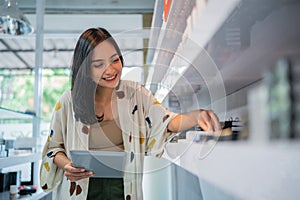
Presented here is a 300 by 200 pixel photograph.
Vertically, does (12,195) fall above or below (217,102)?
below

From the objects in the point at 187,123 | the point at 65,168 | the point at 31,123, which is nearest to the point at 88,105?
the point at 65,168

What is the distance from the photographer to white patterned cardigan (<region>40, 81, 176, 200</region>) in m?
0.84

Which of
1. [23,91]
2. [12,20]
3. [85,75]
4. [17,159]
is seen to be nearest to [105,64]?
[85,75]

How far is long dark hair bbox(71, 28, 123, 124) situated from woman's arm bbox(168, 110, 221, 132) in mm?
214

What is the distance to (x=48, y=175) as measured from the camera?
915 mm

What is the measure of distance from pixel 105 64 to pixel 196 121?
288mm

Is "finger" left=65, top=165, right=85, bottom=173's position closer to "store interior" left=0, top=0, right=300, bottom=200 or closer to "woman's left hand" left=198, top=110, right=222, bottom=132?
"store interior" left=0, top=0, right=300, bottom=200

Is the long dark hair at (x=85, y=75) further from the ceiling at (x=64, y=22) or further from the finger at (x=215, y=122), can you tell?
the ceiling at (x=64, y=22)

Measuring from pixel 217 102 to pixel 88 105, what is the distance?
0.36m

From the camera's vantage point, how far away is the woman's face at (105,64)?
0.79 meters

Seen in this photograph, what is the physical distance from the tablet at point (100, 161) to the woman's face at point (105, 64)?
0.20 m

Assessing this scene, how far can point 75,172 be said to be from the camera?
853 mm

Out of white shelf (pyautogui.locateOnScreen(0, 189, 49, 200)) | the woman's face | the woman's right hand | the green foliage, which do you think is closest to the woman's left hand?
the woman's face

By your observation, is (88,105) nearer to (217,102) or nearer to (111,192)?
(111,192)
